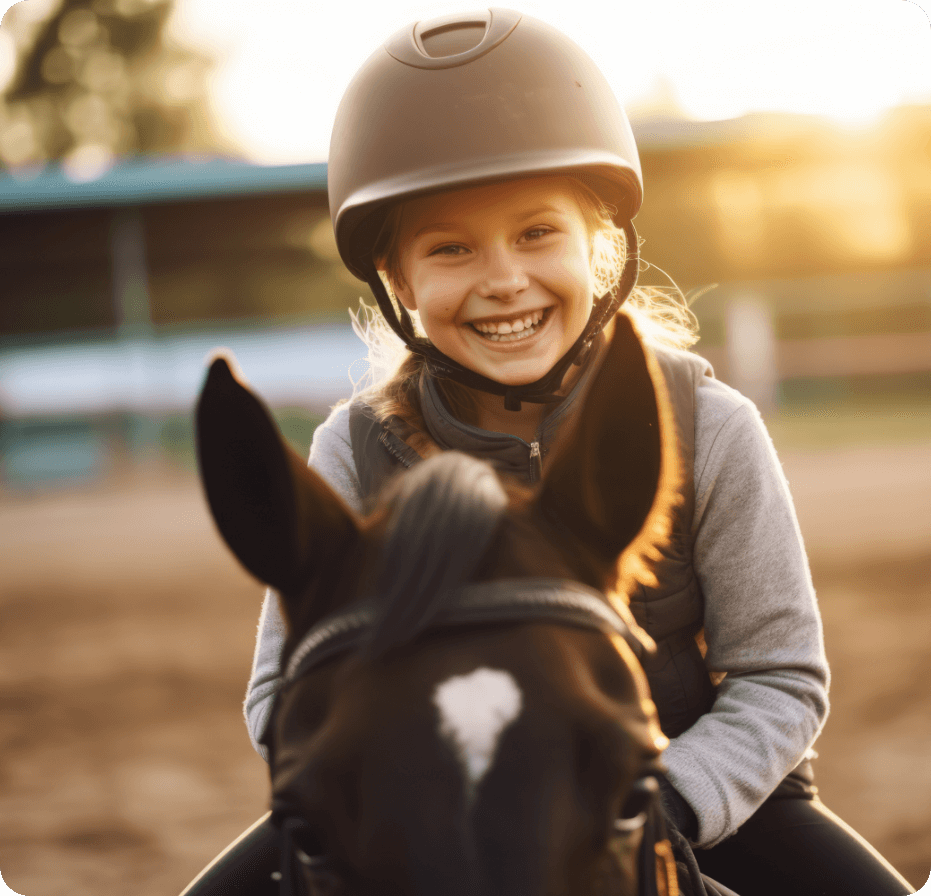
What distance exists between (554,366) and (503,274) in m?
0.25

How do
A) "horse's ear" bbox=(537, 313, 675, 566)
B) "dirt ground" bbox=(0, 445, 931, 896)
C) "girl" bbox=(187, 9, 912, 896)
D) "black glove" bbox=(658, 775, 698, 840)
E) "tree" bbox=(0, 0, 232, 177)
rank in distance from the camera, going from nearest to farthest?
"horse's ear" bbox=(537, 313, 675, 566), "black glove" bbox=(658, 775, 698, 840), "girl" bbox=(187, 9, 912, 896), "dirt ground" bbox=(0, 445, 931, 896), "tree" bbox=(0, 0, 232, 177)

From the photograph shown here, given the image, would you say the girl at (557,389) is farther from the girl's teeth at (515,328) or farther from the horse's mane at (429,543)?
the horse's mane at (429,543)

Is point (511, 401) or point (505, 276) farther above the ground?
point (505, 276)

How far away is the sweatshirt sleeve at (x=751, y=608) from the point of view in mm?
1669

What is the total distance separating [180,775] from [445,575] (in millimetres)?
5509

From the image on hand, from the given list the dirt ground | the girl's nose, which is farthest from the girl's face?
the dirt ground

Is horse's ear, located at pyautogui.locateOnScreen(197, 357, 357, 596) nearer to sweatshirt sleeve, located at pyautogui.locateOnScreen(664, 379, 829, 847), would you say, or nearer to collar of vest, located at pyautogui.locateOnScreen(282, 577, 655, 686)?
collar of vest, located at pyautogui.locateOnScreen(282, 577, 655, 686)

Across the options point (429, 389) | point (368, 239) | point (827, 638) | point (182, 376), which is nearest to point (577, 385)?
point (429, 389)

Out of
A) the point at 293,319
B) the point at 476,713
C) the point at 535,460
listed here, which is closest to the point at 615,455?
the point at 476,713

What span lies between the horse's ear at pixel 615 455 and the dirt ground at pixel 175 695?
422 cm

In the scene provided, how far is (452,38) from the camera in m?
2.19

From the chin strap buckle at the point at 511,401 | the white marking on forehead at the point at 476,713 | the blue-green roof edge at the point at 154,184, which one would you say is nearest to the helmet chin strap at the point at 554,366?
the chin strap buckle at the point at 511,401

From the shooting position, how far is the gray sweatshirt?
5.52ft

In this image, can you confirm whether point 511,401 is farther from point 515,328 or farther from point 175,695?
point 175,695
